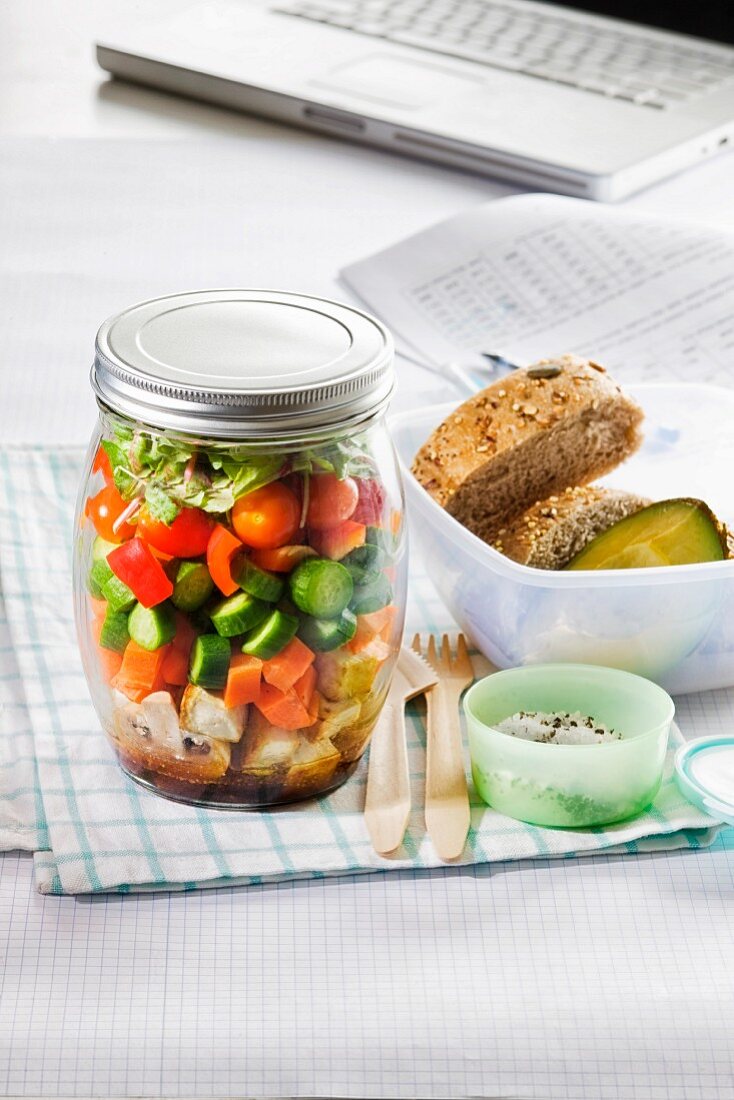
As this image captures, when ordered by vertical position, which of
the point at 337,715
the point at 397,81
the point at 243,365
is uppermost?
the point at 243,365

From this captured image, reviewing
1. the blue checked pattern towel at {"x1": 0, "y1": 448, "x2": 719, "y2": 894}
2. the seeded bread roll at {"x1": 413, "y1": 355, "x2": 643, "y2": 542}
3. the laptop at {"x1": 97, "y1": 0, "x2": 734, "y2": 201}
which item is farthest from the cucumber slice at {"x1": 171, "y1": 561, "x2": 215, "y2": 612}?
the laptop at {"x1": 97, "y1": 0, "x2": 734, "y2": 201}

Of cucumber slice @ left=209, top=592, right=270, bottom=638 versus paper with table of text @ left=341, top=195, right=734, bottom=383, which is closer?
cucumber slice @ left=209, top=592, right=270, bottom=638

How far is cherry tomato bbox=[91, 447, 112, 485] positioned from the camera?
0.62 m

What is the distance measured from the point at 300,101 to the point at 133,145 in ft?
0.65

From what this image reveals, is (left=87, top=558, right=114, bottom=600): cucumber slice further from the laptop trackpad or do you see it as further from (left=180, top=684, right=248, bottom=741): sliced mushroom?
the laptop trackpad

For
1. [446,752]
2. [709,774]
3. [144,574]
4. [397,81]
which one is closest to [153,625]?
[144,574]

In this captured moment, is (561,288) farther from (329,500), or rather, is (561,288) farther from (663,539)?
(329,500)

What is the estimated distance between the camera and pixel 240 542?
569mm

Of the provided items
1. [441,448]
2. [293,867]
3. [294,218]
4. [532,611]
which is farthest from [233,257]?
[293,867]

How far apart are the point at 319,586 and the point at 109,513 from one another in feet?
0.32

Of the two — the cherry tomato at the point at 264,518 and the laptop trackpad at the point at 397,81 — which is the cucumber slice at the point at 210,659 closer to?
the cherry tomato at the point at 264,518

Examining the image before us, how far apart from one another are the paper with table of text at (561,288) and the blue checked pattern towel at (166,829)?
20.6 inches

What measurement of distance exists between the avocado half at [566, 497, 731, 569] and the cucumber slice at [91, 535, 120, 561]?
25cm

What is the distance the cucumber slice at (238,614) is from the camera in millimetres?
577
